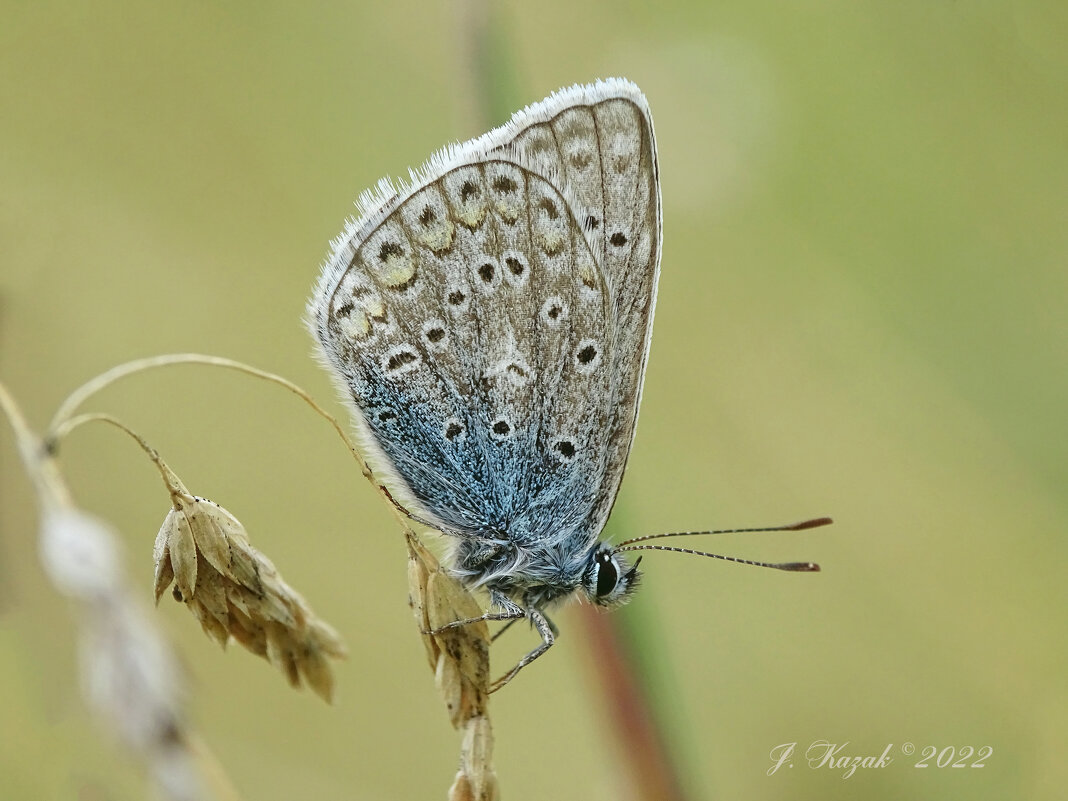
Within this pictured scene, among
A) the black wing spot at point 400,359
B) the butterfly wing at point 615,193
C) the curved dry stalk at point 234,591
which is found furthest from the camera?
the black wing spot at point 400,359

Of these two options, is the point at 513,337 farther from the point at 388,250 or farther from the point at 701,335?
the point at 701,335

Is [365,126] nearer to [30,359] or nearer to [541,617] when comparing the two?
[30,359]

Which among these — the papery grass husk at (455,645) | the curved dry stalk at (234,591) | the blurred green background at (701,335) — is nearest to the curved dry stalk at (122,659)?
the curved dry stalk at (234,591)

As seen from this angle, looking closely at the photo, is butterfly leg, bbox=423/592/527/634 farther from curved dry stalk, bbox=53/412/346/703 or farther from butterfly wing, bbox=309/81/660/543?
curved dry stalk, bbox=53/412/346/703

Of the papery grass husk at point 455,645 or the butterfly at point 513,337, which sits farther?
the butterfly at point 513,337

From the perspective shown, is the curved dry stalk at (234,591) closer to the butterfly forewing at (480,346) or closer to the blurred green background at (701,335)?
the butterfly forewing at (480,346)

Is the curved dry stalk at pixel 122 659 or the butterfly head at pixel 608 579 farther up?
→ the curved dry stalk at pixel 122 659

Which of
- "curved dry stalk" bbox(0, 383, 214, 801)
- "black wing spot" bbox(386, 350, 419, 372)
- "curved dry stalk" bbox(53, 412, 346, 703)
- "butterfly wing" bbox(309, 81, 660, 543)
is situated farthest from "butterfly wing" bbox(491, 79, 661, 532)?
"curved dry stalk" bbox(0, 383, 214, 801)
